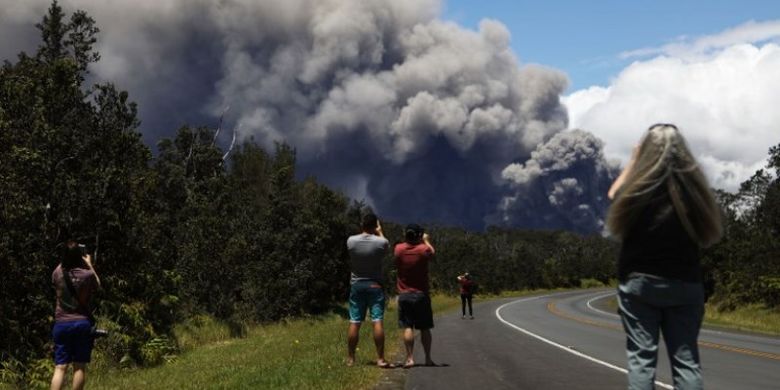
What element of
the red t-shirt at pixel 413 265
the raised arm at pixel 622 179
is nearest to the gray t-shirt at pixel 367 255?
the red t-shirt at pixel 413 265

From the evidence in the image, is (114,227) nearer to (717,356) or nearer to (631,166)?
(717,356)

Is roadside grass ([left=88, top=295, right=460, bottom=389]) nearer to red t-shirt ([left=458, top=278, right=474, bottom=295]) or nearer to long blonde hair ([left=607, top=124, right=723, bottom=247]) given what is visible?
long blonde hair ([left=607, top=124, right=723, bottom=247])

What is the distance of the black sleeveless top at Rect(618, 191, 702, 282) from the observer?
4148mm

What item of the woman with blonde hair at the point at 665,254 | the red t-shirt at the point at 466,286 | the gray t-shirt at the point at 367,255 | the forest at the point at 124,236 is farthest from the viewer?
the red t-shirt at the point at 466,286

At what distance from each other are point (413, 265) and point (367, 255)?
68 cm

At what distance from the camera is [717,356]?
1396 cm

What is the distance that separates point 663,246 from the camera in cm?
417

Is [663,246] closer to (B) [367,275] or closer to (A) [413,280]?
(A) [413,280]

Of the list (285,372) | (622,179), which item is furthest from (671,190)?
(285,372)

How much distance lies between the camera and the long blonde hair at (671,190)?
4.15 metres

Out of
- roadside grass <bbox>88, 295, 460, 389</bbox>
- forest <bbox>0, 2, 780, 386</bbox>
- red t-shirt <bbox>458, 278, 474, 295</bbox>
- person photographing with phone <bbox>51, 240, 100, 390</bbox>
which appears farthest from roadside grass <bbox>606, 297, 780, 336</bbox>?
person photographing with phone <bbox>51, 240, 100, 390</bbox>

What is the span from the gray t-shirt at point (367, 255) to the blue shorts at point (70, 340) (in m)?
3.54

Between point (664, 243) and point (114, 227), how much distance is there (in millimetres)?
17638

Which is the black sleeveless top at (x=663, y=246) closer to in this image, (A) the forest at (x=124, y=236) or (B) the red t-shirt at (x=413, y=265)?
(A) the forest at (x=124, y=236)
